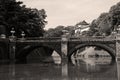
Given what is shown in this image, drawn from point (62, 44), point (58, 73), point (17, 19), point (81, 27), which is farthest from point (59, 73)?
point (81, 27)

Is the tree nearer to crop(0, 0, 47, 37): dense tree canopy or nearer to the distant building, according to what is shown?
crop(0, 0, 47, 37): dense tree canopy

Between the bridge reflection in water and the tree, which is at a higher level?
the tree

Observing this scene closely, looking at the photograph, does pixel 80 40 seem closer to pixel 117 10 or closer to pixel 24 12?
pixel 24 12

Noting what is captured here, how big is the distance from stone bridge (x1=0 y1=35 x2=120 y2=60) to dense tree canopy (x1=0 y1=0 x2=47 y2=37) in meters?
5.93

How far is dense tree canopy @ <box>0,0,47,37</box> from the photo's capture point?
60003 millimetres

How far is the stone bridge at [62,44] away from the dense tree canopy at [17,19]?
5.93 metres

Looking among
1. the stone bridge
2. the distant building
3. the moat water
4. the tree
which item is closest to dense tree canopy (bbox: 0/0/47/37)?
the stone bridge

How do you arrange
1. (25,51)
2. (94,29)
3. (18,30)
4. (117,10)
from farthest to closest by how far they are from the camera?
(94,29), (117,10), (18,30), (25,51)

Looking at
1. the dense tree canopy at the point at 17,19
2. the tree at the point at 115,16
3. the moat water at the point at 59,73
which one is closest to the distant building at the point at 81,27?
the tree at the point at 115,16

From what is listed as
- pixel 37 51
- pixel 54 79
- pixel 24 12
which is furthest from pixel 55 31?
pixel 54 79

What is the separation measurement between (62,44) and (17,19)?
11.5 metres

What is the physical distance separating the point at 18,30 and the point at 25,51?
22.4 feet

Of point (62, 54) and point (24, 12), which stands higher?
point (24, 12)

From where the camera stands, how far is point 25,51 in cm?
5684
